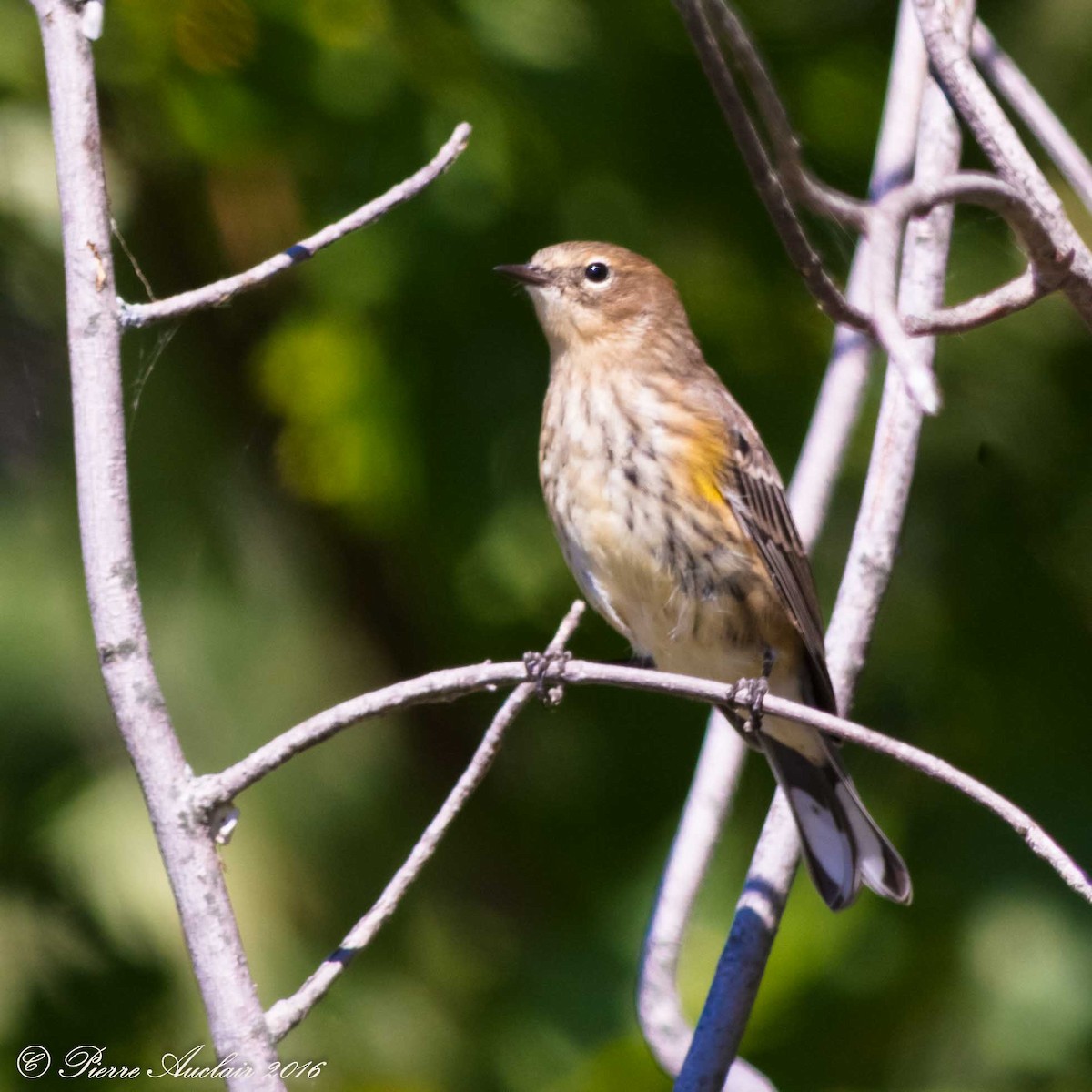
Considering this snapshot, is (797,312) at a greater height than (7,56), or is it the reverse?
(7,56)

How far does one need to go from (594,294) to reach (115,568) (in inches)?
71.5

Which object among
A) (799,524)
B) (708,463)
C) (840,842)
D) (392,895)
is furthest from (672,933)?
(708,463)

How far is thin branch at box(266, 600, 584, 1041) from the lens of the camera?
57.9 inches

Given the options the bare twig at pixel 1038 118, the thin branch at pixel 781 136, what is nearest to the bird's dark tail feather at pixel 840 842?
the bare twig at pixel 1038 118

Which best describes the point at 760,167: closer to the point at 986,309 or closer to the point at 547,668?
the point at 986,309

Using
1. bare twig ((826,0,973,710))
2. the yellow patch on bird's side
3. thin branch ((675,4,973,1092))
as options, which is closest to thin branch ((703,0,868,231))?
thin branch ((675,4,973,1092))

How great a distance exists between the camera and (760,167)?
1432mm

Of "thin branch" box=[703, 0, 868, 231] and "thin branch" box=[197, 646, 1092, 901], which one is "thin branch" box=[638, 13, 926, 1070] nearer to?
"thin branch" box=[197, 646, 1092, 901]

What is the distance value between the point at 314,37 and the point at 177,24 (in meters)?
0.28

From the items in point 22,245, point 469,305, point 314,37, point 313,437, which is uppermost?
point 314,37

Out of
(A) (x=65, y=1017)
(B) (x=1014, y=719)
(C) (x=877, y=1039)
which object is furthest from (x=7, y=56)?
(C) (x=877, y=1039)

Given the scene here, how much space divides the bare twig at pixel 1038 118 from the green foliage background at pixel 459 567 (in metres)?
0.62

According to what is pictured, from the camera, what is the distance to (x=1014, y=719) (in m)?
2.91

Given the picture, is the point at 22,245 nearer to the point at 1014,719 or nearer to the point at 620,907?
the point at 620,907
